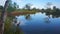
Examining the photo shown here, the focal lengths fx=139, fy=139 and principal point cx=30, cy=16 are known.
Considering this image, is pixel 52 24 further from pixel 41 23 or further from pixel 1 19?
pixel 1 19

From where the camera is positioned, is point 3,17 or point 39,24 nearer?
point 3,17

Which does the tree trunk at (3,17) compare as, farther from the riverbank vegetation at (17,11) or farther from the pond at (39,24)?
the pond at (39,24)

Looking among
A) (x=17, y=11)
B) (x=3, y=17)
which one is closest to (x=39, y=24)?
(x=17, y=11)

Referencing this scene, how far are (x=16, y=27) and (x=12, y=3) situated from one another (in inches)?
15.7

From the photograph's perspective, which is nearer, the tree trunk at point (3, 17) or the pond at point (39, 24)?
the tree trunk at point (3, 17)

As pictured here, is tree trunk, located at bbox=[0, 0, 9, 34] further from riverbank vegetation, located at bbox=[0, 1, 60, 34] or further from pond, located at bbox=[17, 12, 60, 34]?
pond, located at bbox=[17, 12, 60, 34]

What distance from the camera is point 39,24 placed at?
2348 millimetres

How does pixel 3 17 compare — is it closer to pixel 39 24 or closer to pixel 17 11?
pixel 17 11

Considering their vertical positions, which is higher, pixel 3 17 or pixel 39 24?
pixel 3 17

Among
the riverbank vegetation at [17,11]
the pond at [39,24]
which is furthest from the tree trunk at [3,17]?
the pond at [39,24]

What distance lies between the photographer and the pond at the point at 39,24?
7.59 feet

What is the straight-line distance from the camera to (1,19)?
2.09m

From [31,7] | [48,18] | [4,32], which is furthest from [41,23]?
[4,32]

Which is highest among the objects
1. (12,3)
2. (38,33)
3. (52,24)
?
(12,3)
